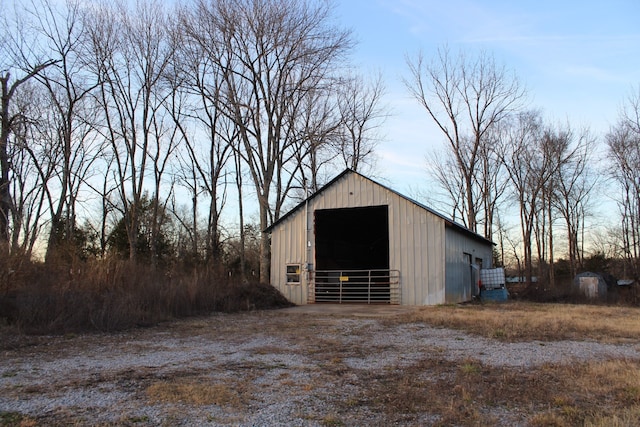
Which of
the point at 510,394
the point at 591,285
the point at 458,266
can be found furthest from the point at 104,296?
the point at 591,285

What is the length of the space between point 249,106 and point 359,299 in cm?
1147

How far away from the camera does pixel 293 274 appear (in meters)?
20.4

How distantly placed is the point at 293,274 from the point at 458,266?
6.76 m

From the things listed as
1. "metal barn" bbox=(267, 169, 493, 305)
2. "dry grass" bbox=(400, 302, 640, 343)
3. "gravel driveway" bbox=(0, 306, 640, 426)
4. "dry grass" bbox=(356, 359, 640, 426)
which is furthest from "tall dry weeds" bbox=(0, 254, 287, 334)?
"dry grass" bbox=(356, 359, 640, 426)

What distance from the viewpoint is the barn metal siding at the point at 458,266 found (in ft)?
61.6

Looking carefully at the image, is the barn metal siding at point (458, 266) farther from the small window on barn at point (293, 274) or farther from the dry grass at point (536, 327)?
the small window on barn at point (293, 274)

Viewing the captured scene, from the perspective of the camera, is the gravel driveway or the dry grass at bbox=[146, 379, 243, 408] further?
the dry grass at bbox=[146, 379, 243, 408]

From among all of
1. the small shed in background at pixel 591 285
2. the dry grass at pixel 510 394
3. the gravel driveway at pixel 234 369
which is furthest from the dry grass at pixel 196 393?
the small shed in background at pixel 591 285

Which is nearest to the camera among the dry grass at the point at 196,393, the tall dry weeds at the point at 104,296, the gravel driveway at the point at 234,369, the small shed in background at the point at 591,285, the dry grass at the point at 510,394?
the dry grass at the point at 510,394

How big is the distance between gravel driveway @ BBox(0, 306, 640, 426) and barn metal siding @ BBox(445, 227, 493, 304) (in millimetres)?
7892

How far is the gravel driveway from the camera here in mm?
4312

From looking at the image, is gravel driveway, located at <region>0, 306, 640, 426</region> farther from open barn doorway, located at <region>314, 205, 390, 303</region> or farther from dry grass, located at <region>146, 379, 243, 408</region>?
open barn doorway, located at <region>314, 205, 390, 303</region>

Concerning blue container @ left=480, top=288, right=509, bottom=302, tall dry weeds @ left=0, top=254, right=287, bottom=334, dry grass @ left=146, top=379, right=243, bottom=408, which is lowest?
blue container @ left=480, top=288, right=509, bottom=302

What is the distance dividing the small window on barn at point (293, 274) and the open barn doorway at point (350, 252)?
807mm
